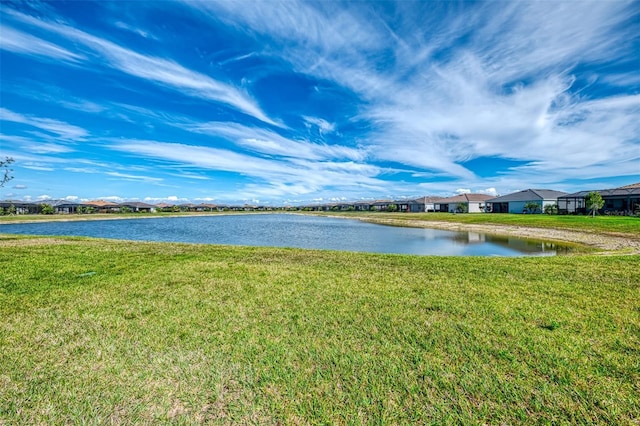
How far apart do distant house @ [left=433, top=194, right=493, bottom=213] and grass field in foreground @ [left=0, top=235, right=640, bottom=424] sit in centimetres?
7599

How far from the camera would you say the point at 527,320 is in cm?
481

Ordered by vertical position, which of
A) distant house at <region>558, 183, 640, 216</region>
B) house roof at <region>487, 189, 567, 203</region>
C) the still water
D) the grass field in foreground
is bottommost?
the still water

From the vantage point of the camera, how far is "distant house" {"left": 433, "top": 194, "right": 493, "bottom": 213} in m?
77.2

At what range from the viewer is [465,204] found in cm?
7500

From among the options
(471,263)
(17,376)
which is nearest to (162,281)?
(17,376)

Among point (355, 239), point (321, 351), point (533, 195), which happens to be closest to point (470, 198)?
point (533, 195)

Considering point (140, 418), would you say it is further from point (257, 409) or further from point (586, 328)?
point (586, 328)

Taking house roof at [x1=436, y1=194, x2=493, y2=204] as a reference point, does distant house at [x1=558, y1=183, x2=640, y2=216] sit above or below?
below

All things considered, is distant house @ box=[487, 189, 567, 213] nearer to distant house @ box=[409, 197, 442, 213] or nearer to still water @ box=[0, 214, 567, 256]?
distant house @ box=[409, 197, 442, 213]

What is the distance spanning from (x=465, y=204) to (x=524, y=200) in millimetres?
14181

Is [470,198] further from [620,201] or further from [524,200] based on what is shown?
[620,201]

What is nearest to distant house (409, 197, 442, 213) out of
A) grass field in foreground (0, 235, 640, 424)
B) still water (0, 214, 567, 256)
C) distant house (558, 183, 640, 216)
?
distant house (558, 183, 640, 216)

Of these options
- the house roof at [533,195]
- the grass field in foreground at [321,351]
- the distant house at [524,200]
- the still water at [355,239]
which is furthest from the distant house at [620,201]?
the grass field in foreground at [321,351]

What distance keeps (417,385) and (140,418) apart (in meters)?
Answer: 2.66
